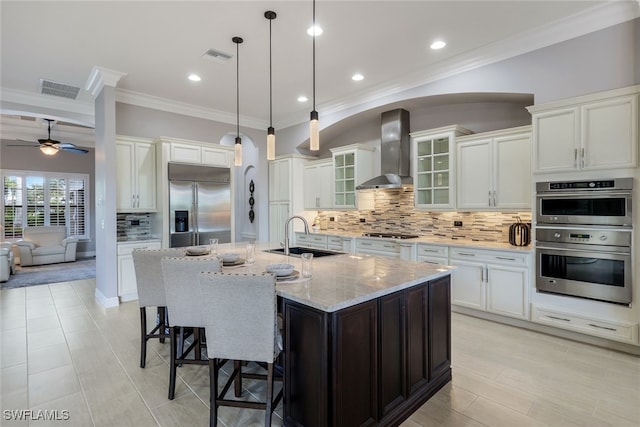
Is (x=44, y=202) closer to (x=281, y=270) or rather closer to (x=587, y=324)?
(x=281, y=270)

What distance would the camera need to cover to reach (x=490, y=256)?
3.78 meters

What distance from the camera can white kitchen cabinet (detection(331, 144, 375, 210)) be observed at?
18.1 feet

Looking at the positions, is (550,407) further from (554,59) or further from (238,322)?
(554,59)

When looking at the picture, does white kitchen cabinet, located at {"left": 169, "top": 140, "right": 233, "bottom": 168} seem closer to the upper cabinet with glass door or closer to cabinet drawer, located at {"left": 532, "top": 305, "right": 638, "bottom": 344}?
the upper cabinet with glass door

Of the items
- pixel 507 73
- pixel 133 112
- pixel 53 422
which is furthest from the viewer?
pixel 133 112

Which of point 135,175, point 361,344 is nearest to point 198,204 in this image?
point 135,175

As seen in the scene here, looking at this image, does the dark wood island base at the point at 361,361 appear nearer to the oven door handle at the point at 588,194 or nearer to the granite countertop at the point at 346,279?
the granite countertop at the point at 346,279

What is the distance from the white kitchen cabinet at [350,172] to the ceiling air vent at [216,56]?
247 cm

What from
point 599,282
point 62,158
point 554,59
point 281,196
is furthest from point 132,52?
point 62,158

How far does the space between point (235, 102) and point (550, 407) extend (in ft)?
18.5

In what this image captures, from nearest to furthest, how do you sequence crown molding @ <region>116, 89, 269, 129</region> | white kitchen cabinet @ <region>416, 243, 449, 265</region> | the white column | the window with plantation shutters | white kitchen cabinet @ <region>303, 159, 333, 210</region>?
white kitchen cabinet @ <region>416, 243, 449, 265</region> < the white column < crown molding @ <region>116, 89, 269, 129</region> < white kitchen cabinet @ <region>303, 159, 333, 210</region> < the window with plantation shutters

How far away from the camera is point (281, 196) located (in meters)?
6.55

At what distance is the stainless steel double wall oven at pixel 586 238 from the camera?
2918 mm

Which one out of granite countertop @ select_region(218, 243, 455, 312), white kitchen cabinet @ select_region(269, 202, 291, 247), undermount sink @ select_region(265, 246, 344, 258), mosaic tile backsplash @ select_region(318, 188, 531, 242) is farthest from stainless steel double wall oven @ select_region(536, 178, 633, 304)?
white kitchen cabinet @ select_region(269, 202, 291, 247)
